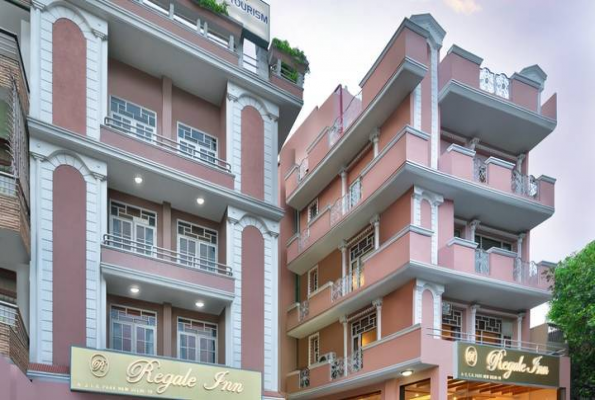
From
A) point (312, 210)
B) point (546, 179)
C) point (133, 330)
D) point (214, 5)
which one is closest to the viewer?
point (133, 330)

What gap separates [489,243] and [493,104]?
4.67 meters

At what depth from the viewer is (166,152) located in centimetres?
1449

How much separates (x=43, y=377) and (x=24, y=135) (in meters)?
5.37

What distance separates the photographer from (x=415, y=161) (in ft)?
50.6

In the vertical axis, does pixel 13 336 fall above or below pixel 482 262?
below

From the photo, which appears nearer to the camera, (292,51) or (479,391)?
(479,391)

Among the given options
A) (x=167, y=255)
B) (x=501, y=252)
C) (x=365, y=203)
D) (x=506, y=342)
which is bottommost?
(x=506, y=342)

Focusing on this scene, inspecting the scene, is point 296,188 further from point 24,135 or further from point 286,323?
point 24,135

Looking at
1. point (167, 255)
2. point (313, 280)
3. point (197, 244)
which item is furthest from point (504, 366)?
point (167, 255)

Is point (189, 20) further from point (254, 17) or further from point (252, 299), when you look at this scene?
point (252, 299)

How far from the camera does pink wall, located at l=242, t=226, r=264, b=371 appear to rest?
14.6 meters

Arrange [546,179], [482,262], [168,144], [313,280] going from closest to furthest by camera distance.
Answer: [168,144]
[482,262]
[546,179]
[313,280]

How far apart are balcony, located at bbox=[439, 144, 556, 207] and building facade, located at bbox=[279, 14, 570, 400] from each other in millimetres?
43

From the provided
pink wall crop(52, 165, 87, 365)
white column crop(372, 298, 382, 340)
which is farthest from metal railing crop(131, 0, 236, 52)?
white column crop(372, 298, 382, 340)
